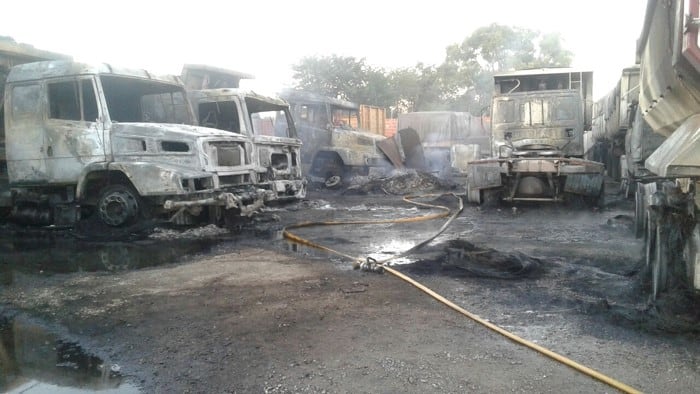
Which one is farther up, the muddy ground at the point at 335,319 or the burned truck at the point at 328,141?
the burned truck at the point at 328,141

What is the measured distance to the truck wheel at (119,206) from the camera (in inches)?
274

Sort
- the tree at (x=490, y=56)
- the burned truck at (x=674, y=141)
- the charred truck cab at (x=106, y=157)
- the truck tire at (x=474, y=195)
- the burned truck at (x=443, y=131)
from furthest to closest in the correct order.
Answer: the tree at (x=490, y=56), the burned truck at (x=443, y=131), the truck tire at (x=474, y=195), the charred truck cab at (x=106, y=157), the burned truck at (x=674, y=141)

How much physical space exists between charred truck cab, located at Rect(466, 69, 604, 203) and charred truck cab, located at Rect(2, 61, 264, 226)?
4.50 m

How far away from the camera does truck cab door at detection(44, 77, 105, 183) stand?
6.97 m

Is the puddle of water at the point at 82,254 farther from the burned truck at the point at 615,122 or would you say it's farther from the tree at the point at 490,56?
the tree at the point at 490,56

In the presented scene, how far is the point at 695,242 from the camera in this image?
9.74ft

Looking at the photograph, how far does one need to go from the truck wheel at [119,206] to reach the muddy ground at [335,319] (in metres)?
0.73

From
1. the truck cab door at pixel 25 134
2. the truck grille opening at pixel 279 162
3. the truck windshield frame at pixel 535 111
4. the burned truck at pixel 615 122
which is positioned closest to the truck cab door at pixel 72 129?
the truck cab door at pixel 25 134

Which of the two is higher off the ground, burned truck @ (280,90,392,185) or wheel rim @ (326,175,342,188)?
burned truck @ (280,90,392,185)

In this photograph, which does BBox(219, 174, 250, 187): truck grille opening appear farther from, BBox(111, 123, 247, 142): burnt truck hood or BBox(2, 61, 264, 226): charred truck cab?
BBox(111, 123, 247, 142): burnt truck hood

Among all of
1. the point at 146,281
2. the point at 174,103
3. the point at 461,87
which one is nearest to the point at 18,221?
the point at 174,103

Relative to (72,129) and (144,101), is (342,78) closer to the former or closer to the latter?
(144,101)

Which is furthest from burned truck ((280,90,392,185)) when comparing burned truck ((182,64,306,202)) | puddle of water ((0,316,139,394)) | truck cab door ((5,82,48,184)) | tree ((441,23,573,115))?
tree ((441,23,573,115))

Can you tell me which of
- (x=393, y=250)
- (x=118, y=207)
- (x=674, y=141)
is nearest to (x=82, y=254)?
(x=118, y=207)
